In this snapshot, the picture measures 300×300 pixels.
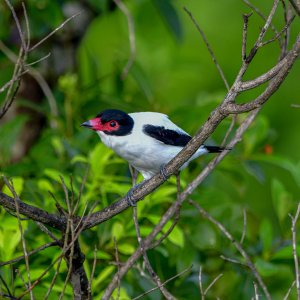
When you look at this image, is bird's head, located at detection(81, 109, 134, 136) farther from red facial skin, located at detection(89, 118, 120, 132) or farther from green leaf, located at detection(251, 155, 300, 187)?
green leaf, located at detection(251, 155, 300, 187)

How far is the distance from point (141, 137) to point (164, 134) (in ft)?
0.42

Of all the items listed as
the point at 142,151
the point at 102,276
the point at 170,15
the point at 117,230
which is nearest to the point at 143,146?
the point at 142,151

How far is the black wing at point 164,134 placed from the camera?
412 centimetres

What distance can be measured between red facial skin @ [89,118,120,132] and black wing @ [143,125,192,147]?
20 centimetres

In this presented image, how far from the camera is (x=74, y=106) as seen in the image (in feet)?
16.6

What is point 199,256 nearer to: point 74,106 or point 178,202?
point 178,202

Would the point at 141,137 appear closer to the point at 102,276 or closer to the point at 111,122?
the point at 111,122

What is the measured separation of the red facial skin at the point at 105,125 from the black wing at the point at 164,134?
0.65ft

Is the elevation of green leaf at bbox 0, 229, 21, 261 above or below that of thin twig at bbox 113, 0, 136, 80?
below

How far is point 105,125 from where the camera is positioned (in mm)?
4035

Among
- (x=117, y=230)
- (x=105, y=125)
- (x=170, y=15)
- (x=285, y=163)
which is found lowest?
(x=285, y=163)

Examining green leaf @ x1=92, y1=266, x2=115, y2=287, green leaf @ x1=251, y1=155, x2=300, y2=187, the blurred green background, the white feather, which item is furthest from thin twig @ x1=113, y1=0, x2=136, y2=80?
green leaf @ x1=92, y1=266, x2=115, y2=287

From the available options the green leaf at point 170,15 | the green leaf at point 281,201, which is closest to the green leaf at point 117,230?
the green leaf at point 281,201

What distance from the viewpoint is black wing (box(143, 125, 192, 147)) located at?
162 inches
